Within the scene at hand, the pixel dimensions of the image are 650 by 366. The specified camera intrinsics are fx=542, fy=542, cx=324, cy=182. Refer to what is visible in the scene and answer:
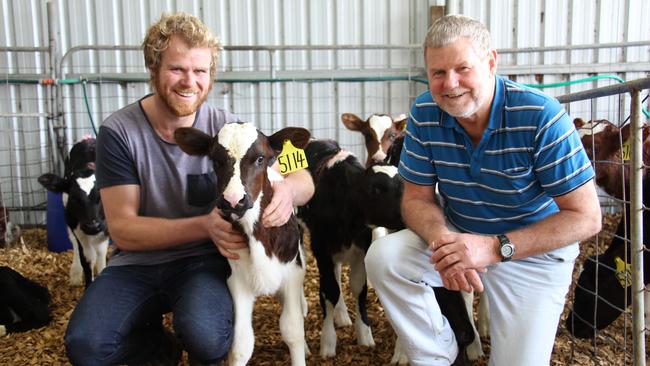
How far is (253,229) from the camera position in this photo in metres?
2.62

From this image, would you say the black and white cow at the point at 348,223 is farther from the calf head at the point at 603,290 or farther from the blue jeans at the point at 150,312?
the blue jeans at the point at 150,312

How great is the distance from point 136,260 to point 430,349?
1547mm

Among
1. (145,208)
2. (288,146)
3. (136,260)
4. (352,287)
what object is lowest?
(352,287)

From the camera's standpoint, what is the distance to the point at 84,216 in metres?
4.81

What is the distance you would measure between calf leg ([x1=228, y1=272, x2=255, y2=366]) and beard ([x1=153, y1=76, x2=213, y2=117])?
2.82 ft

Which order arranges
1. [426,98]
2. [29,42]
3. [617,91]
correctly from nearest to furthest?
[617,91]
[426,98]
[29,42]

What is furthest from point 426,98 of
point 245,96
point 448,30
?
point 245,96

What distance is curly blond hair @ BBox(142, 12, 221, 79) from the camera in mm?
2654

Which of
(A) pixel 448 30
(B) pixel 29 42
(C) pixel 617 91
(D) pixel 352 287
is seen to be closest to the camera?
(A) pixel 448 30

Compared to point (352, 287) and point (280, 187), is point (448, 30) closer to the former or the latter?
point (280, 187)

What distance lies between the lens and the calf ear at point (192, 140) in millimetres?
2555

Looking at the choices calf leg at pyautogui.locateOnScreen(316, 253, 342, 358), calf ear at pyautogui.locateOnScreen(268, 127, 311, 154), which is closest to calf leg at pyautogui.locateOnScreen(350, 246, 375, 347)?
calf leg at pyautogui.locateOnScreen(316, 253, 342, 358)

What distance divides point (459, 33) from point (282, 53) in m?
5.74

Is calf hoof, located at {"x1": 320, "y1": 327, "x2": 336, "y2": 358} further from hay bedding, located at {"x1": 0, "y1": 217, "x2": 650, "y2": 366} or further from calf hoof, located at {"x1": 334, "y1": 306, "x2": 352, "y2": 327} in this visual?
calf hoof, located at {"x1": 334, "y1": 306, "x2": 352, "y2": 327}
